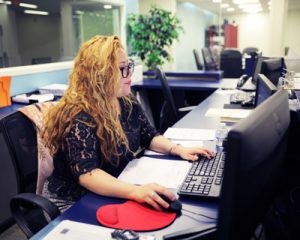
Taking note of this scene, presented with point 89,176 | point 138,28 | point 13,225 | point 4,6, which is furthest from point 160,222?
point 138,28

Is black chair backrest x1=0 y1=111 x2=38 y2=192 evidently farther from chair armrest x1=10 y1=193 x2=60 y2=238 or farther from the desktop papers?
the desktop papers

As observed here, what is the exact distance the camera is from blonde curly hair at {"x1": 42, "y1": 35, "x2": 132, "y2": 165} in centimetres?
127

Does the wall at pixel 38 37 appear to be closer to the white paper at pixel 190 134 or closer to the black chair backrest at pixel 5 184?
the black chair backrest at pixel 5 184

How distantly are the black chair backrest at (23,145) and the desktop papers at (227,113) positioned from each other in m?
1.22

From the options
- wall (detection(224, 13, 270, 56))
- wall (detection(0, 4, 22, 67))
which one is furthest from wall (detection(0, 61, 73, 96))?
wall (detection(224, 13, 270, 56))

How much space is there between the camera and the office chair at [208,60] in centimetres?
636

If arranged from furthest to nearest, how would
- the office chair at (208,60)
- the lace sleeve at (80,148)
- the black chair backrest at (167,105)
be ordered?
the office chair at (208,60) < the black chair backrest at (167,105) < the lace sleeve at (80,148)

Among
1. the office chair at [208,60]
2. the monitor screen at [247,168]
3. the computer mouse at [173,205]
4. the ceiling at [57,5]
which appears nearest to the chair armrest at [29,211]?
the computer mouse at [173,205]

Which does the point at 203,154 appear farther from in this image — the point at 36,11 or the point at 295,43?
the point at 295,43

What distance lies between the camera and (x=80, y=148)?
120cm

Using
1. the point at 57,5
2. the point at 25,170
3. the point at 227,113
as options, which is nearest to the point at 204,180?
the point at 25,170

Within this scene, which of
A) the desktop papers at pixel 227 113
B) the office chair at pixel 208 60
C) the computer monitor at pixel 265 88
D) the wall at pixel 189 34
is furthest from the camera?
the wall at pixel 189 34

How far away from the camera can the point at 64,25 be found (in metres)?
3.80

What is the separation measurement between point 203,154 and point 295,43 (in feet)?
40.1
